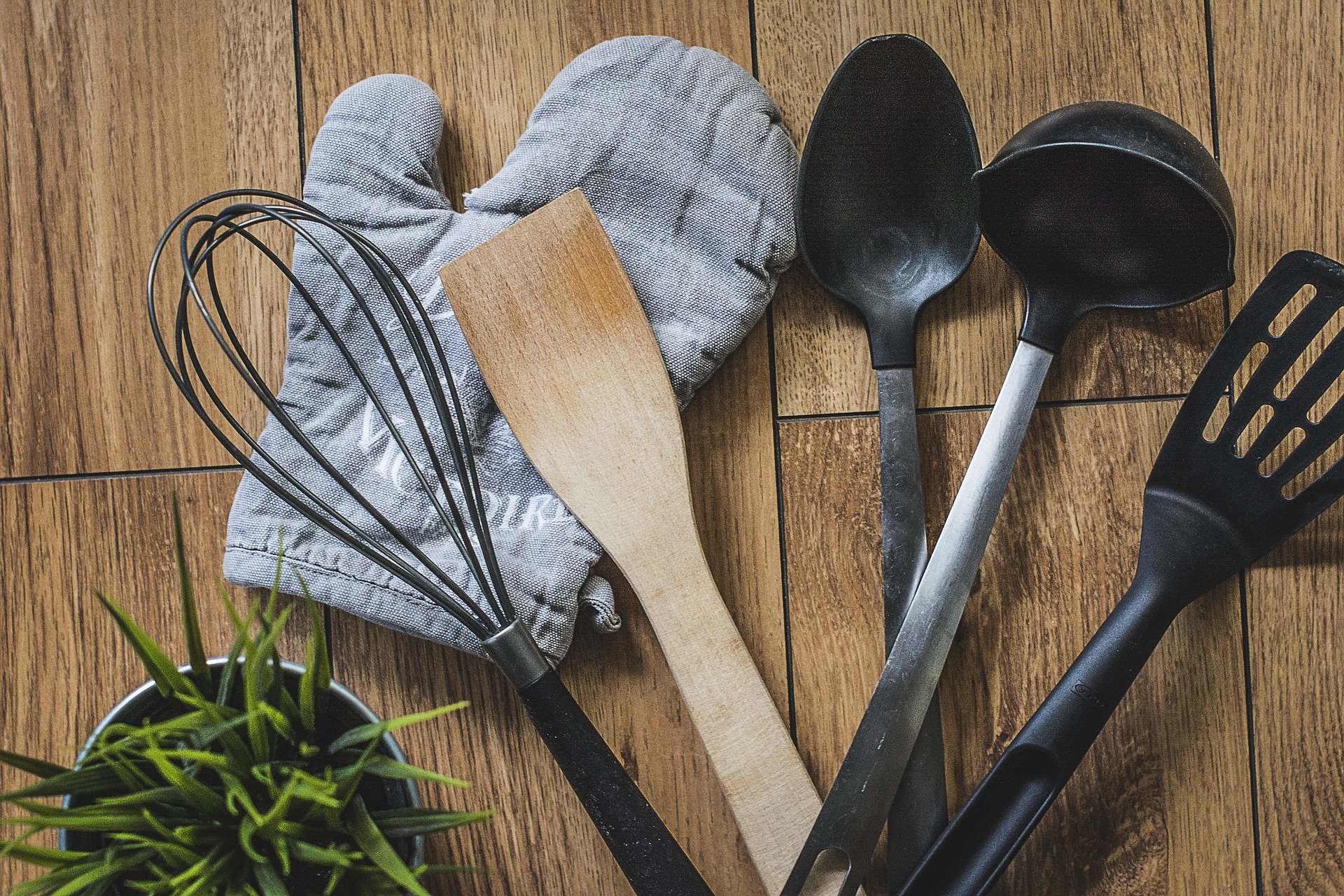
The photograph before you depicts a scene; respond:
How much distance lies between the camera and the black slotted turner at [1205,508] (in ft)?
1.24

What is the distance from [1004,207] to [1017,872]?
30 cm

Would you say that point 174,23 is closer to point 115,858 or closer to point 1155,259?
point 115,858

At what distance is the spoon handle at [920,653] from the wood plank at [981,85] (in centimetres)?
4

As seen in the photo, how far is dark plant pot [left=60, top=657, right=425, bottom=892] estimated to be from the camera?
13.2 inches

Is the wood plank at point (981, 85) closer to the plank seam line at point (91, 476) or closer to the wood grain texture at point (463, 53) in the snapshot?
the wood grain texture at point (463, 53)

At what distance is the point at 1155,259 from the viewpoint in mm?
415

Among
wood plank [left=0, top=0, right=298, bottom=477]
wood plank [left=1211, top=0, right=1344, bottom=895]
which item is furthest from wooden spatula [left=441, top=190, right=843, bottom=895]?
wood plank [left=1211, top=0, right=1344, bottom=895]

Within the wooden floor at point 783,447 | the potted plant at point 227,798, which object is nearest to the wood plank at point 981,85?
the wooden floor at point 783,447

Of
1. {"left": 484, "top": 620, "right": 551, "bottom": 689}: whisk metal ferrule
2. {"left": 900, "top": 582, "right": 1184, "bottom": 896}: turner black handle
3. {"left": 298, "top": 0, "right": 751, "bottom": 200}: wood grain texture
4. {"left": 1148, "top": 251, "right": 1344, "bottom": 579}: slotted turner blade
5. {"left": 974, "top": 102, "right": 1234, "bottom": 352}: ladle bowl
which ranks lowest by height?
{"left": 900, "top": 582, "right": 1184, "bottom": 896}: turner black handle

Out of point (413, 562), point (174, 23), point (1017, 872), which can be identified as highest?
point (174, 23)

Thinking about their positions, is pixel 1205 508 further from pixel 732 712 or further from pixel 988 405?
pixel 732 712

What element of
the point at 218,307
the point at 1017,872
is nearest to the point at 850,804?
the point at 1017,872

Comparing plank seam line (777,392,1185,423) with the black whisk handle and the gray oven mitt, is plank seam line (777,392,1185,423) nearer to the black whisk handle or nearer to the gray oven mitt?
the gray oven mitt

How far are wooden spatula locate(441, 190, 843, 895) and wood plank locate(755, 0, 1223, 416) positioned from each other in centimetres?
7
